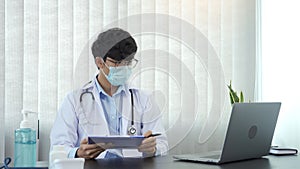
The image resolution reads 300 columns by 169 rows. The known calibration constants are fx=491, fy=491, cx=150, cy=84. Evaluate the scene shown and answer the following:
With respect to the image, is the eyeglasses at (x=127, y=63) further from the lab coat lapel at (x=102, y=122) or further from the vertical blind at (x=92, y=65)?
the lab coat lapel at (x=102, y=122)

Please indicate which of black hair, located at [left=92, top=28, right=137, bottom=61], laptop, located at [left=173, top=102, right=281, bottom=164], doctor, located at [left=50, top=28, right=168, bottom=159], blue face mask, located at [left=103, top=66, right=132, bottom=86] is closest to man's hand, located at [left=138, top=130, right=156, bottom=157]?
doctor, located at [left=50, top=28, right=168, bottom=159]

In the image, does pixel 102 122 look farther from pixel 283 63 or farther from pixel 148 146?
pixel 283 63

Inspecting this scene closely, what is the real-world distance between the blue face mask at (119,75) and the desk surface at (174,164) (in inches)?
11.7

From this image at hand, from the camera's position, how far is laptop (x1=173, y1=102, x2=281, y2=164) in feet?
5.69

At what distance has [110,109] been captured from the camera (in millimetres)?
2076

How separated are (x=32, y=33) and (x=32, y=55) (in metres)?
0.12

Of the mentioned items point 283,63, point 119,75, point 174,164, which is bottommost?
point 174,164

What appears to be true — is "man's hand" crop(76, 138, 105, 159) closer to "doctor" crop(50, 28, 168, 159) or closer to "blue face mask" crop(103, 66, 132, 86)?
"doctor" crop(50, 28, 168, 159)

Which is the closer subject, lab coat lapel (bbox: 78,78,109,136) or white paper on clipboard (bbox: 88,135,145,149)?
white paper on clipboard (bbox: 88,135,145,149)

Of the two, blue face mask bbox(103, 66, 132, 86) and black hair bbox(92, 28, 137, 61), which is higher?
black hair bbox(92, 28, 137, 61)

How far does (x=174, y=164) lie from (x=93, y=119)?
454 mm

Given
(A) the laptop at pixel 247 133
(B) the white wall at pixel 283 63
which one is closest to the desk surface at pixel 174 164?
(A) the laptop at pixel 247 133

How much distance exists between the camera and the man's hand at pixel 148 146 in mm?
1876

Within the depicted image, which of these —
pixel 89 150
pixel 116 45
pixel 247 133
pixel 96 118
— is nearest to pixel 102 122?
pixel 96 118
